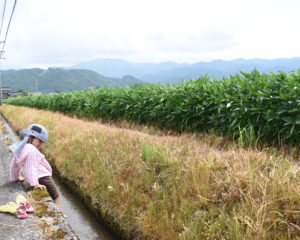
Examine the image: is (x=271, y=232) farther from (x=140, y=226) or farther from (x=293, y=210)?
(x=140, y=226)

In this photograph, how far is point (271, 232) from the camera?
8.92ft

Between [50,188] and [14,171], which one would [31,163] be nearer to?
[50,188]

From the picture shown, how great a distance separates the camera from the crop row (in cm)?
499

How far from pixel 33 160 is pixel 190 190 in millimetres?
2971

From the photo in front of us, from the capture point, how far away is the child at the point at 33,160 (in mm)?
5105

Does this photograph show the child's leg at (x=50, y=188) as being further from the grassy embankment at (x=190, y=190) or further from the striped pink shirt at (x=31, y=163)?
the grassy embankment at (x=190, y=190)

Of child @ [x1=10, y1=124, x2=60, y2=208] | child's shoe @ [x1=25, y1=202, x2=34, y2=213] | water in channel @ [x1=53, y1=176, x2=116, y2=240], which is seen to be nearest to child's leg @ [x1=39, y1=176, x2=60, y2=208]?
child @ [x1=10, y1=124, x2=60, y2=208]

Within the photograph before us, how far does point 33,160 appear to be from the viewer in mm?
5105

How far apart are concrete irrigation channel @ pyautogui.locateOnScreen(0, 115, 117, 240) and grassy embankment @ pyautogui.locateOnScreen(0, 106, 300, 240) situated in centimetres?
25

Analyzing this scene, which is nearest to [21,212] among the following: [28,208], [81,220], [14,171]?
[28,208]

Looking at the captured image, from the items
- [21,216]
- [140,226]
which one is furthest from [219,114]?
[21,216]

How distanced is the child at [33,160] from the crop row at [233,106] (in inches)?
136

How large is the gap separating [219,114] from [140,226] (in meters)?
3.29

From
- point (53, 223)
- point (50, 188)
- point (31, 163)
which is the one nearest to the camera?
point (53, 223)
